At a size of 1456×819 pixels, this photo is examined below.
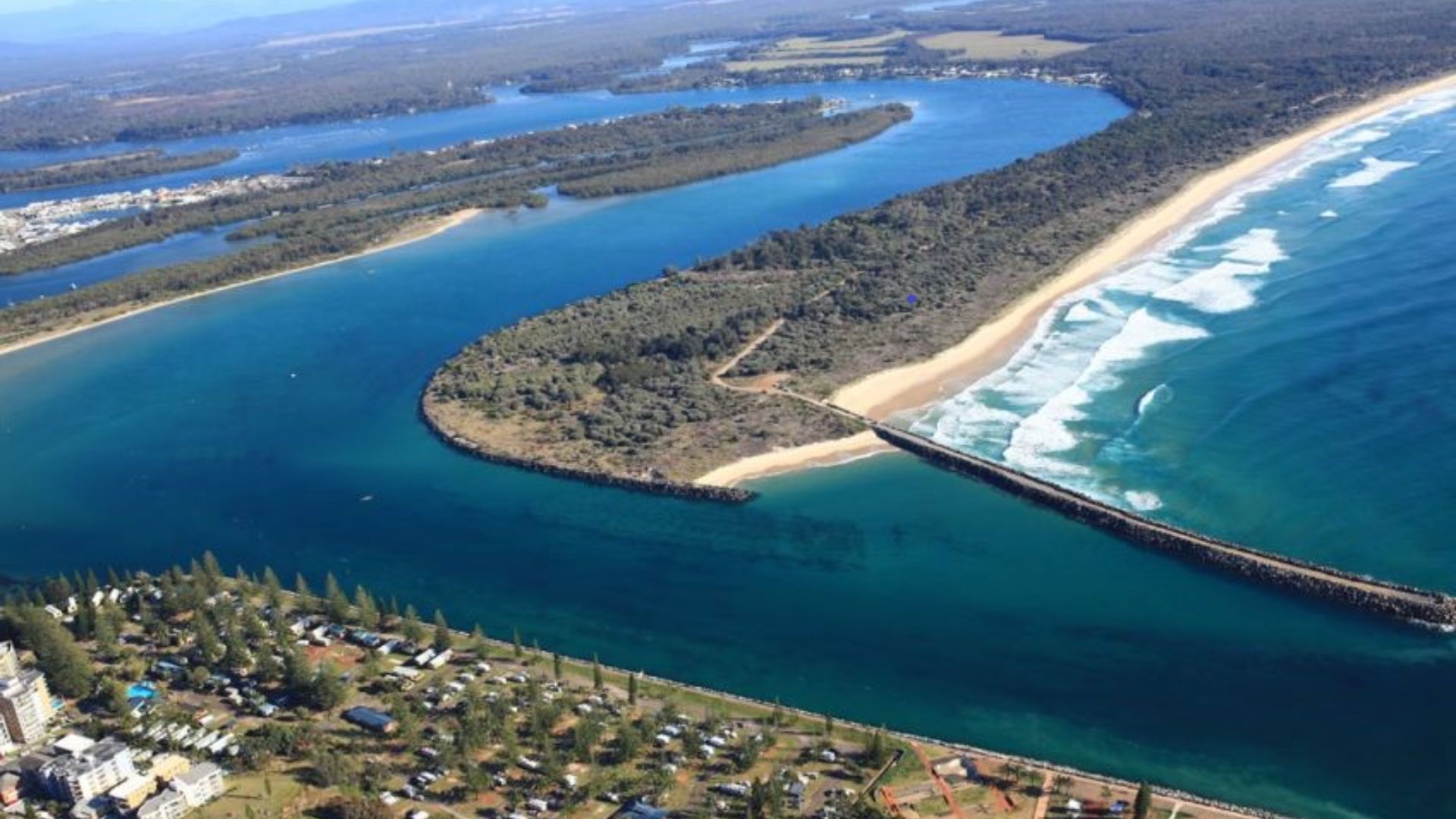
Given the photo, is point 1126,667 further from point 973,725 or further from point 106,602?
point 106,602

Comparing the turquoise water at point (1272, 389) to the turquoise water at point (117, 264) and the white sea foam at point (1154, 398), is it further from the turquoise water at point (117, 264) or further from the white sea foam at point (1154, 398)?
the turquoise water at point (117, 264)

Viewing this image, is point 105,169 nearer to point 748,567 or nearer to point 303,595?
point 303,595

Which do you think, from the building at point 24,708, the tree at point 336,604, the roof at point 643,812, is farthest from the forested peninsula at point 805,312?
the building at point 24,708

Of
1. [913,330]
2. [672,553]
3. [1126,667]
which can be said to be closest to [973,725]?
[1126,667]

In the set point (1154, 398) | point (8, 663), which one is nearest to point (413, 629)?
point (8, 663)

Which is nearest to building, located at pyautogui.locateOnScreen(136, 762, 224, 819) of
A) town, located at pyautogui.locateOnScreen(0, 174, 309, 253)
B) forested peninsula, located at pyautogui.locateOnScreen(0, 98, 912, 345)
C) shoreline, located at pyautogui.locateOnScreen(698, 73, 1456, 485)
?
shoreline, located at pyautogui.locateOnScreen(698, 73, 1456, 485)

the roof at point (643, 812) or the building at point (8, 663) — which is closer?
the roof at point (643, 812)
